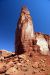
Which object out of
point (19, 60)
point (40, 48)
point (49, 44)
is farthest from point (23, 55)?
point (49, 44)

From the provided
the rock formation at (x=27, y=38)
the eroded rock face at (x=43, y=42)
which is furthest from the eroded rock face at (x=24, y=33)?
the eroded rock face at (x=43, y=42)

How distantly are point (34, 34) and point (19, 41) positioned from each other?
9.47ft

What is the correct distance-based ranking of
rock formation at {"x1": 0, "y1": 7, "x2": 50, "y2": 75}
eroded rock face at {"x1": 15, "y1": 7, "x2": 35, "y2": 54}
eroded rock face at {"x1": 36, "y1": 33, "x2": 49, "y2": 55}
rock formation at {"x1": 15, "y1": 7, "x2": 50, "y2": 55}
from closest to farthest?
rock formation at {"x1": 0, "y1": 7, "x2": 50, "y2": 75} < rock formation at {"x1": 15, "y1": 7, "x2": 50, "y2": 55} < eroded rock face at {"x1": 15, "y1": 7, "x2": 35, "y2": 54} < eroded rock face at {"x1": 36, "y1": 33, "x2": 49, "y2": 55}

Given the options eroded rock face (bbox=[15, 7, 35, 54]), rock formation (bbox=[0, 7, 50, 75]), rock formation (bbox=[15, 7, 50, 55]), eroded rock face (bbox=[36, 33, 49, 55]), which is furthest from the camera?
eroded rock face (bbox=[36, 33, 49, 55])

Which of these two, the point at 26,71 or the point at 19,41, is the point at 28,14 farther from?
the point at 26,71

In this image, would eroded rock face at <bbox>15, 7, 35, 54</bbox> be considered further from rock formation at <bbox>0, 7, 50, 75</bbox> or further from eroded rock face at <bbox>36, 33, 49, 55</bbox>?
eroded rock face at <bbox>36, 33, 49, 55</bbox>

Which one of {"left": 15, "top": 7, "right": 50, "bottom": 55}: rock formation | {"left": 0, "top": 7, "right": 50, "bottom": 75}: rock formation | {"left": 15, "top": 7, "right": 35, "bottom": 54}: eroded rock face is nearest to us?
{"left": 0, "top": 7, "right": 50, "bottom": 75}: rock formation

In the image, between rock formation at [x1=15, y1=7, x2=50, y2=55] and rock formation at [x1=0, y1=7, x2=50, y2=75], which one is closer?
rock formation at [x1=0, y1=7, x2=50, y2=75]

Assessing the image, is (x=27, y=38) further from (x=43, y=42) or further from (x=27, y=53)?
(x=43, y=42)

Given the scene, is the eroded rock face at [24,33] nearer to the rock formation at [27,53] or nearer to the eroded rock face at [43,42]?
the rock formation at [27,53]

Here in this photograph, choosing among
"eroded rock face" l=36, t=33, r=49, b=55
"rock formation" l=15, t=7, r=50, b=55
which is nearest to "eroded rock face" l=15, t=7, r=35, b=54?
"rock formation" l=15, t=7, r=50, b=55

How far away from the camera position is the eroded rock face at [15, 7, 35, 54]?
42031 mm

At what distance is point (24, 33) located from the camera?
42.9 m

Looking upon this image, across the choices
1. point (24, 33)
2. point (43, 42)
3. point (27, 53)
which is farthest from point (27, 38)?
point (43, 42)
